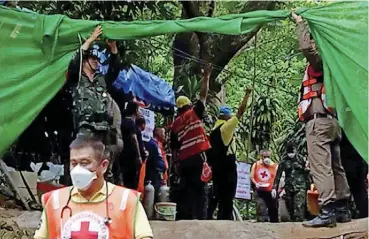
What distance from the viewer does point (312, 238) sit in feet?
20.2

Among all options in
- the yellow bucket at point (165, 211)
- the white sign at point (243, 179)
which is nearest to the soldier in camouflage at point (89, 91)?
the yellow bucket at point (165, 211)

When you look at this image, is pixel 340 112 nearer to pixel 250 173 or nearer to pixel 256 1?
pixel 250 173

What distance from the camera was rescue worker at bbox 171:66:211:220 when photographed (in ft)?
26.2

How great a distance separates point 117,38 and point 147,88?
139 inches

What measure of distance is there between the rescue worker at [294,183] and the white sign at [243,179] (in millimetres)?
1027

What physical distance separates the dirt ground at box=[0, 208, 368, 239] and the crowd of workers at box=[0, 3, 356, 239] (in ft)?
0.44

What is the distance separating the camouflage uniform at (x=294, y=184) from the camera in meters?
8.66

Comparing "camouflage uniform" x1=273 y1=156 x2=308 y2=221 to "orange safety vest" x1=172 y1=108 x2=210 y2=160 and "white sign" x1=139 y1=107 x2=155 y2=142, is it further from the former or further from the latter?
"white sign" x1=139 y1=107 x2=155 y2=142

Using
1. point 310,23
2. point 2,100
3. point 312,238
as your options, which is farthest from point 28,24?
point 312,238

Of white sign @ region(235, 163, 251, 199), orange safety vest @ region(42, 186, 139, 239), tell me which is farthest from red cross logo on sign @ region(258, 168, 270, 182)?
orange safety vest @ region(42, 186, 139, 239)

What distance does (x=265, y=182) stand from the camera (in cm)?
964

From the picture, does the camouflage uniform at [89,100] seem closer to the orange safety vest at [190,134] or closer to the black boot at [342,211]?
the orange safety vest at [190,134]

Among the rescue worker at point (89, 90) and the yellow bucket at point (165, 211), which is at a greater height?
the rescue worker at point (89, 90)

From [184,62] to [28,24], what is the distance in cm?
494
